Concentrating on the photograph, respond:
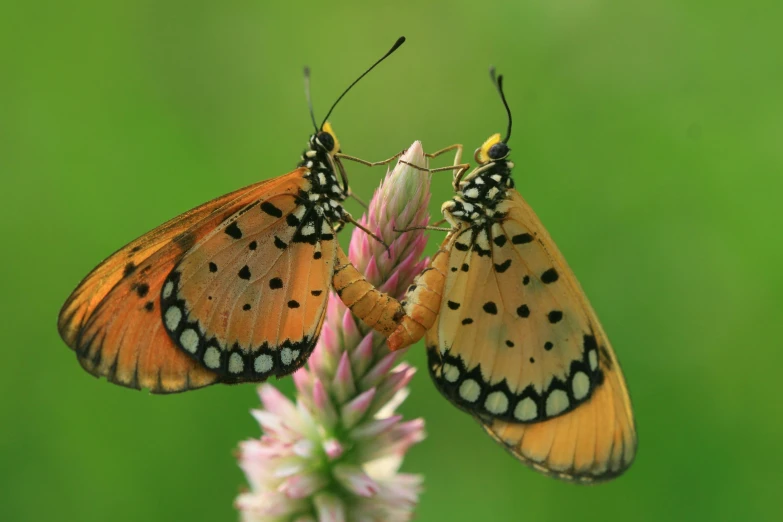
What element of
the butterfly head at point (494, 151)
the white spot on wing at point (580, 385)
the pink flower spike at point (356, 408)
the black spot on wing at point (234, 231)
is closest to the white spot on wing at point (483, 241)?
the butterfly head at point (494, 151)

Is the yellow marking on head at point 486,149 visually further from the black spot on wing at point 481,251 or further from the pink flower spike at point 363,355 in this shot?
the pink flower spike at point 363,355

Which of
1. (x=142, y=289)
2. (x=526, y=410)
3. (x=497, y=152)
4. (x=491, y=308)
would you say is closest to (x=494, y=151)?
(x=497, y=152)

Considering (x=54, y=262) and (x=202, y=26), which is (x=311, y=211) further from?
(x=202, y=26)

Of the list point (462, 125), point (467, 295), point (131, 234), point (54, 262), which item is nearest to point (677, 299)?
point (462, 125)

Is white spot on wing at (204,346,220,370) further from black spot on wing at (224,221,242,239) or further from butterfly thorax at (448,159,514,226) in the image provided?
butterfly thorax at (448,159,514,226)

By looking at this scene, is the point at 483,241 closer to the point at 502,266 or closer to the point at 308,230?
the point at 502,266

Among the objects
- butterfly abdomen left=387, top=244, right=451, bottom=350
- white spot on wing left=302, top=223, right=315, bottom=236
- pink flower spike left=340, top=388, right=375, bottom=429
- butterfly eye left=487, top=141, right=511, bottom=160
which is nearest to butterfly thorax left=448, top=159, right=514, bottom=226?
butterfly eye left=487, top=141, right=511, bottom=160

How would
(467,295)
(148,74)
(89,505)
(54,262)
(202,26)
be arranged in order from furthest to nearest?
(202,26), (148,74), (54,262), (89,505), (467,295)
